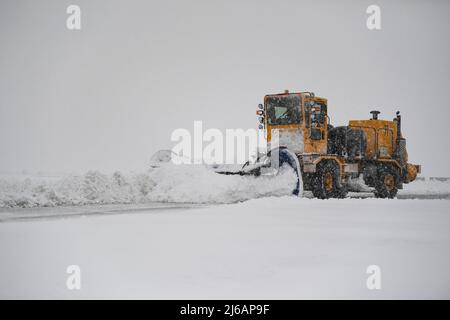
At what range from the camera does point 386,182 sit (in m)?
19.3

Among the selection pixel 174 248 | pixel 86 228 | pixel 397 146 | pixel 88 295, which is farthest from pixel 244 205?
pixel 397 146

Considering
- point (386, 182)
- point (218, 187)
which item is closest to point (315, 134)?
point (218, 187)

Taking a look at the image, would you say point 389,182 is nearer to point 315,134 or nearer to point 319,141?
point 319,141

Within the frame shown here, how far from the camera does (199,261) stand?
6.62 metres

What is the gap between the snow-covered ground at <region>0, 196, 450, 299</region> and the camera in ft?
18.4

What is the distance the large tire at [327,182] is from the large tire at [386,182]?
9.17 ft

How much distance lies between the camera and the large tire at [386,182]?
19.1 metres

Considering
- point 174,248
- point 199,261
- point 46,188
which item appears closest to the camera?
point 199,261

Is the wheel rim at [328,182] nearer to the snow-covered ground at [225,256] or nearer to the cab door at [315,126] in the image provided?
the cab door at [315,126]

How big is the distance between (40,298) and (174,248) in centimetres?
236

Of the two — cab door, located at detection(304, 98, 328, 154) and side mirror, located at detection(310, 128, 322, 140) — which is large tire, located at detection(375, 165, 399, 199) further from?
side mirror, located at detection(310, 128, 322, 140)

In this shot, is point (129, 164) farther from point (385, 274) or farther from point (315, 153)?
point (385, 274)

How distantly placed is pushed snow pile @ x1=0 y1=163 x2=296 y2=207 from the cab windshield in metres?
1.67

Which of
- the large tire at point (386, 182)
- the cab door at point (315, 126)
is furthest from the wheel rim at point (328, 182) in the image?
the large tire at point (386, 182)
